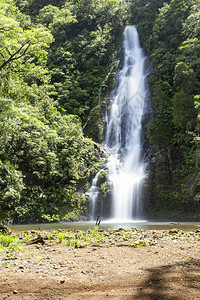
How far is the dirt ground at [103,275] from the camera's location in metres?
2.76

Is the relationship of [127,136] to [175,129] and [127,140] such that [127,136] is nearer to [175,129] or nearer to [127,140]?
[127,140]

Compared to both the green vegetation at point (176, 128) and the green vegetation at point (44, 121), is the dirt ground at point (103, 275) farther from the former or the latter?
the green vegetation at point (176, 128)

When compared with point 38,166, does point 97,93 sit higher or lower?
higher

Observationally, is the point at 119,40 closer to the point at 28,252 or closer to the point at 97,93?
the point at 97,93

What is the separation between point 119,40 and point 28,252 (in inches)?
1314

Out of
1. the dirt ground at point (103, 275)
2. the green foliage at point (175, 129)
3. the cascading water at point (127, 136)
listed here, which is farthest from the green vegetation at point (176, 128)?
the dirt ground at point (103, 275)

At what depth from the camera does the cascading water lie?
1716 centimetres

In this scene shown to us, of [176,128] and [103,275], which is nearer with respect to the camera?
[103,275]

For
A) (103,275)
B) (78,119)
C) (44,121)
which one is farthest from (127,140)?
(103,275)

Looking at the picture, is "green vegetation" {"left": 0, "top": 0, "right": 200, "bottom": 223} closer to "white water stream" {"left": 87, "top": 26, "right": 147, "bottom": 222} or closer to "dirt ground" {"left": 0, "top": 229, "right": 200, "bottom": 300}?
"white water stream" {"left": 87, "top": 26, "right": 147, "bottom": 222}

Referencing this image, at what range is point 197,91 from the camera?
19688 mm

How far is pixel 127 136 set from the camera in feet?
73.4

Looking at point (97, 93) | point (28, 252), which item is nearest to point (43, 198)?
point (28, 252)

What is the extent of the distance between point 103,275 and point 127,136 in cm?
1932
